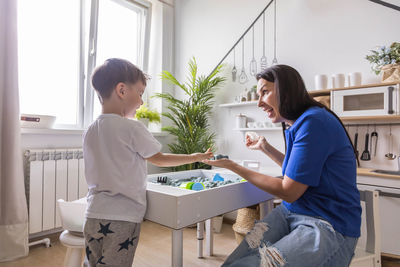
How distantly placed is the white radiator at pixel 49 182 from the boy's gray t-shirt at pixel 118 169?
159 cm

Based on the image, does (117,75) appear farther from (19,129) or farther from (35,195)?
(35,195)

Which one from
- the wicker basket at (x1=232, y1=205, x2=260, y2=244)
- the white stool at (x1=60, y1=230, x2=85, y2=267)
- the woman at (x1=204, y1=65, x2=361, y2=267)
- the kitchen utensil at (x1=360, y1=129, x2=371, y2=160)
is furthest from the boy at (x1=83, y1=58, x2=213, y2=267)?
the kitchen utensil at (x1=360, y1=129, x2=371, y2=160)

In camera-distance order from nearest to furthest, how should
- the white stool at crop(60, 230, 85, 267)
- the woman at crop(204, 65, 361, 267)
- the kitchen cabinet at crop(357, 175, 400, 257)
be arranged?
1. the woman at crop(204, 65, 361, 267)
2. the white stool at crop(60, 230, 85, 267)
3. the kitchen cabinet at crop(357, 175, 400, 257)

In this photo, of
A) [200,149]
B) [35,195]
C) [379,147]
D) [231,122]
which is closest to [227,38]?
[231,122]

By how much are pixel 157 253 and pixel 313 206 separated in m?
1.69

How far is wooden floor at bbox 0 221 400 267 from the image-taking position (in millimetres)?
2027

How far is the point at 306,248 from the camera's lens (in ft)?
2.69

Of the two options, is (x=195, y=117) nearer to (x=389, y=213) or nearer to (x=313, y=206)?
(x=389, y=213)

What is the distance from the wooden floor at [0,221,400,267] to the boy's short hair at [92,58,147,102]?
151cm

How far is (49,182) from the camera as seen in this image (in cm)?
237

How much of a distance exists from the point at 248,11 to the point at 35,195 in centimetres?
296

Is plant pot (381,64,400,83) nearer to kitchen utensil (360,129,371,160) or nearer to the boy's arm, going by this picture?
kitchen utensil (360,129,371,160)


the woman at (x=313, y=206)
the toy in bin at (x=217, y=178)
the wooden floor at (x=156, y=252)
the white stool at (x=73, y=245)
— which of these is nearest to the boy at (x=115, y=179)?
the white stool at (x=73, y=245)

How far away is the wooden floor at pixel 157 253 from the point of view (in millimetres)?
2027
